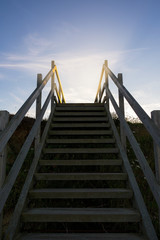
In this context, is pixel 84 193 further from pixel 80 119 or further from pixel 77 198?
pixel 80 119

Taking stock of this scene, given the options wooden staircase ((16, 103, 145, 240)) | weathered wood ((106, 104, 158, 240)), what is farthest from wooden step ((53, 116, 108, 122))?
weathered wood ((106, 104, 158, 240))

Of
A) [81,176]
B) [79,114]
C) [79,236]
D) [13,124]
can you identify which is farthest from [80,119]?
[79,236]

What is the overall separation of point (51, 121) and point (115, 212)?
2.68 metres

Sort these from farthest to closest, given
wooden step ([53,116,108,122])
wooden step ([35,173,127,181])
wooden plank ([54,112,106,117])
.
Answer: wooden plank ([54,112,106,117]) → wooden step ([53,116,108,122]) → wooden step ([35,173,127,181])

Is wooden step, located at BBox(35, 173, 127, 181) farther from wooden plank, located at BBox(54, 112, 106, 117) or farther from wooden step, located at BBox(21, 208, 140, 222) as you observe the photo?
wooden plank, located at BBox(54, 112, 106, 117)

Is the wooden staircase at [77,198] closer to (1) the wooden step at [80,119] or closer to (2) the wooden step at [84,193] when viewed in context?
(2) the wooden step at [84,193]

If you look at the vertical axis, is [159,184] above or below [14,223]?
above

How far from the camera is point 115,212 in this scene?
2145 mm

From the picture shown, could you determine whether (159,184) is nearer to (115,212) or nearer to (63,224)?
(115,212)

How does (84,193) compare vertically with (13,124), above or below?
below

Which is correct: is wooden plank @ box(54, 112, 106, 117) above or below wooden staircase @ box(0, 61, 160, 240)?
above

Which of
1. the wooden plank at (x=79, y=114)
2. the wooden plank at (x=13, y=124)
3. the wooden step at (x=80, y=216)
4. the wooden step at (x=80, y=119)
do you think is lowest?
the wooden step at (x=80, y=216)

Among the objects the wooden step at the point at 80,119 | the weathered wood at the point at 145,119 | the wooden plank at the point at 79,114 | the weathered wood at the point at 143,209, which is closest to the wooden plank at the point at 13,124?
the weathered wood at the point at 145,119

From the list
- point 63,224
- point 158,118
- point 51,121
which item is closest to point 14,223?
point 63,224
